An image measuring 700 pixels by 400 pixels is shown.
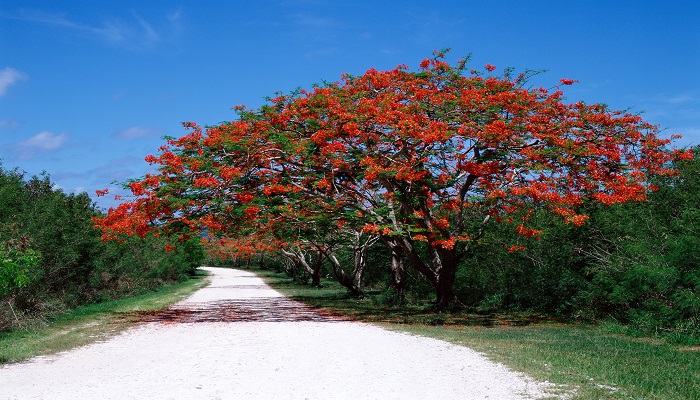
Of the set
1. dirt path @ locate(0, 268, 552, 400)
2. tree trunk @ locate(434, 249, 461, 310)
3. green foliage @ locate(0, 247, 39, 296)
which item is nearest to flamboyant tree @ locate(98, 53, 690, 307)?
tree trunk @ locate(434, 249, 461, 310)

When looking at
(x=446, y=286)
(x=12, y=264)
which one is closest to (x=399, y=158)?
(x=446, y=286)

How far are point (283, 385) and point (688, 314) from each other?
9.36 meters

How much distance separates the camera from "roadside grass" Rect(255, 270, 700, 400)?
22.7 feet

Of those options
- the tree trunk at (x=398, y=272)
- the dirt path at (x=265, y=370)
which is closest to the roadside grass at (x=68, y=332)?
the dirt path at (x=265, y=370)

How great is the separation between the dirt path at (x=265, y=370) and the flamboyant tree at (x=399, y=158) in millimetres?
4632

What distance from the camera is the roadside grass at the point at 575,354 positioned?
22.7 feet

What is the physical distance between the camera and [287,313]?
770 inches

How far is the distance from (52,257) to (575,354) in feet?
52.5

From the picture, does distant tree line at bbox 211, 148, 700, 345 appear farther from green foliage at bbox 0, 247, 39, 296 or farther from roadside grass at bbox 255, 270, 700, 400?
green foliage at bbox 0, 247, 39, 296

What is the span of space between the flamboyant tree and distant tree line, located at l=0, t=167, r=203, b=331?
2.54 meters

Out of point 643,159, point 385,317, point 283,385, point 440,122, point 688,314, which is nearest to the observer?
point 283,385

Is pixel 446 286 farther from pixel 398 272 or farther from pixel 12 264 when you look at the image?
pixel 12 264

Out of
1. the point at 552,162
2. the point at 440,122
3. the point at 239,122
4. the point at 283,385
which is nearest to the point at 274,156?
the point at 239,122

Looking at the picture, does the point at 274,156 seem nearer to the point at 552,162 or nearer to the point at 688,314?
the point at 552,162
